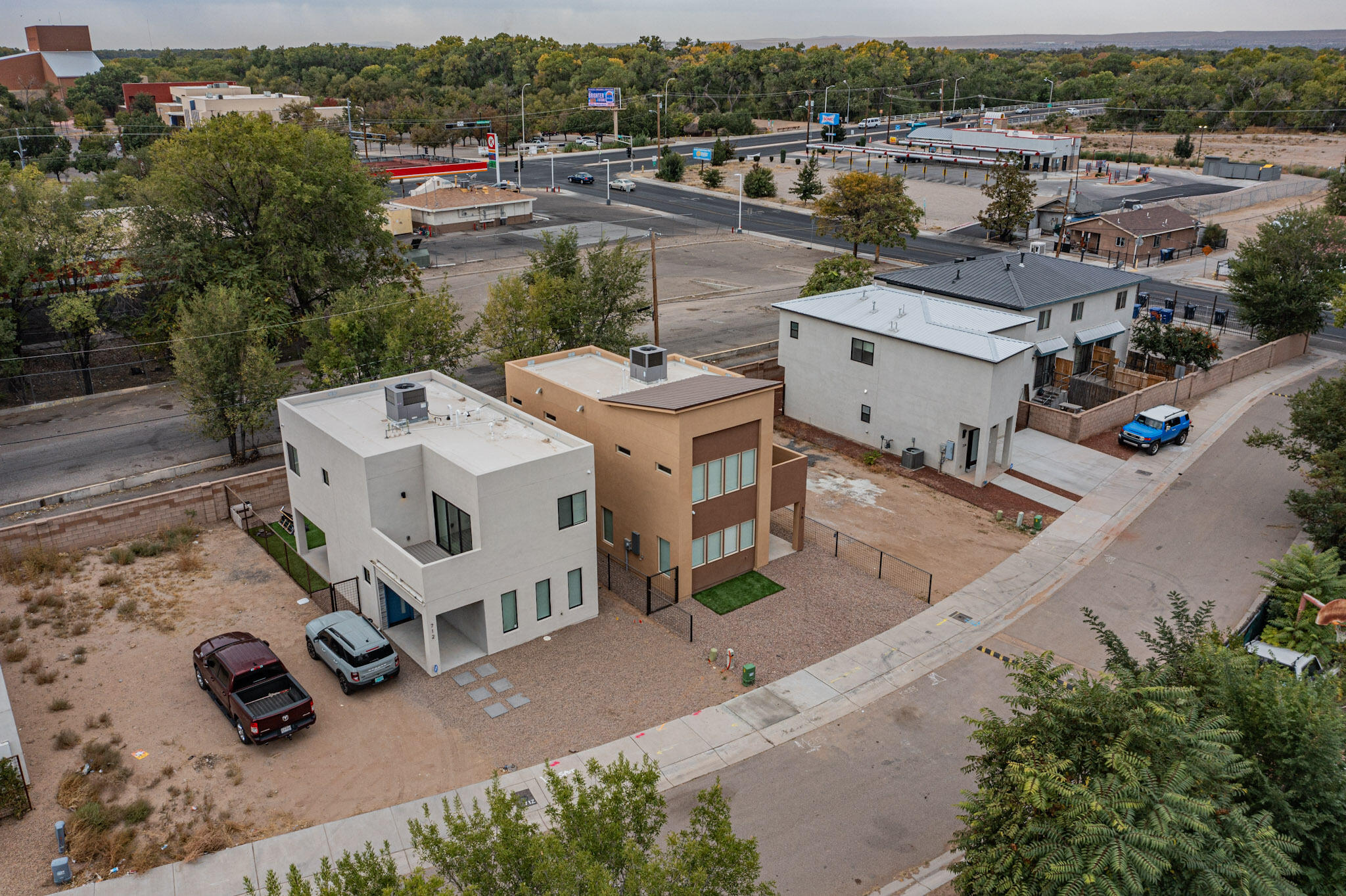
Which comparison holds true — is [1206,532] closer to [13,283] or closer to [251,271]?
[251,271]

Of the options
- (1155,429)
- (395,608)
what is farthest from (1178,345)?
(395,608)

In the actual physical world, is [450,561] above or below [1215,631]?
below

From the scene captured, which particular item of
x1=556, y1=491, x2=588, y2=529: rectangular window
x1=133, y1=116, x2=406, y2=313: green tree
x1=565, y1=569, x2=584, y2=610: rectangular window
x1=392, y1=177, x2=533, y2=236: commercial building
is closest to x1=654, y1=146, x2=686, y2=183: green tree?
x1=392, y1=177, x2=533, y2=236: commercial building

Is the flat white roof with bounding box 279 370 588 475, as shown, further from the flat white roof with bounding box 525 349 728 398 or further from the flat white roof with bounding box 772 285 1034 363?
the flat white roof with bounding box 772 285 1034 363

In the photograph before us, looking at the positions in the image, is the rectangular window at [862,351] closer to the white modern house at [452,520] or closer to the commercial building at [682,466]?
the commercial building at [682,466]

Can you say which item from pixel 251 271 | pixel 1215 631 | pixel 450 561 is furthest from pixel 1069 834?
pixel 251 271

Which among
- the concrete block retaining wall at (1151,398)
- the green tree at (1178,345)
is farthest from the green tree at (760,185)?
the green tree at (1178,345)
